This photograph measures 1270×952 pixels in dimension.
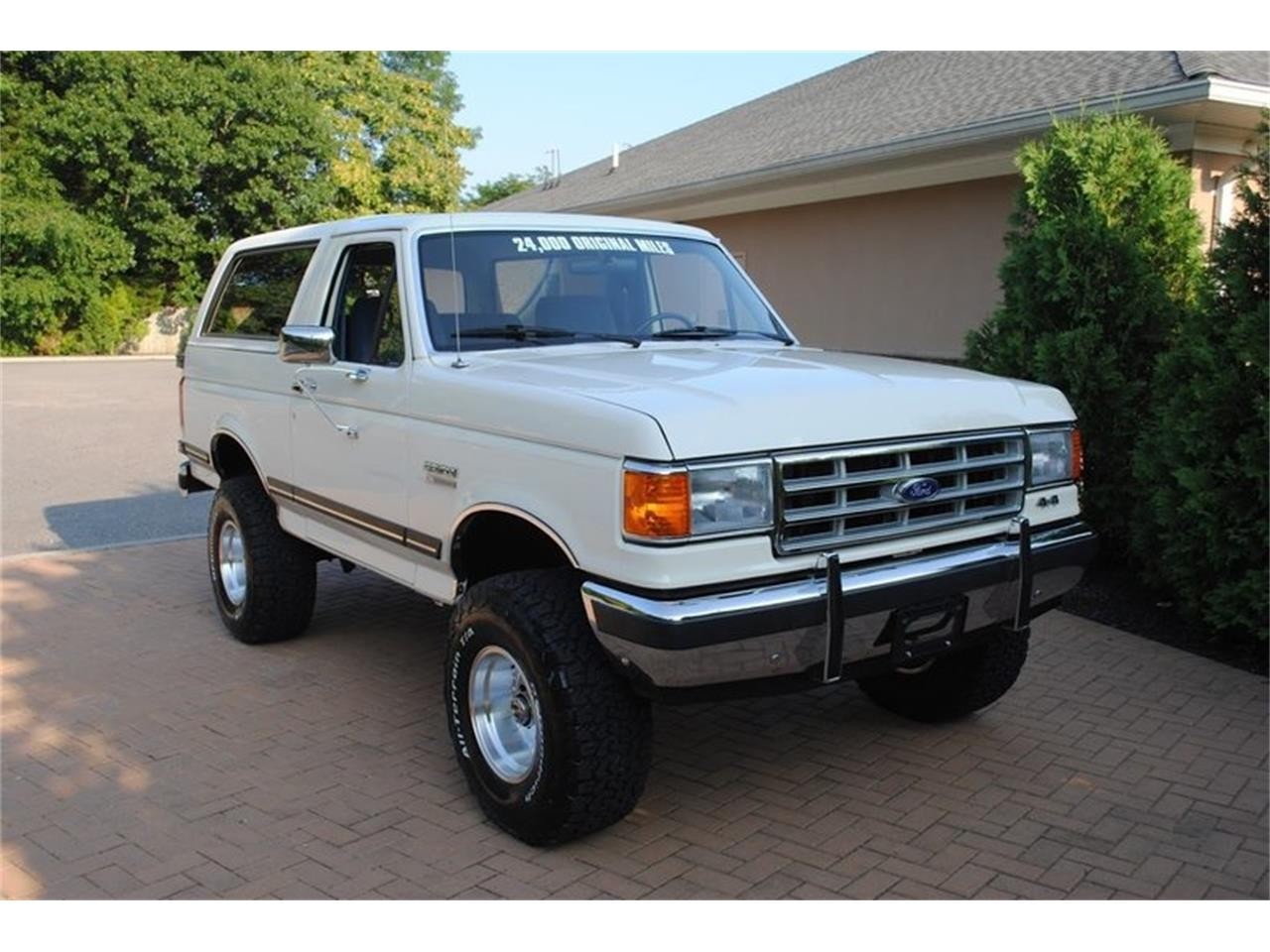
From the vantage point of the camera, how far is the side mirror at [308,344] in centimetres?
466

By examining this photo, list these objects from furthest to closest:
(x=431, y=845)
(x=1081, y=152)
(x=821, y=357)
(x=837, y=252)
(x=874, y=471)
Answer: (x=837, y=252), (x=1081, y=152), (x=821, y=357), (x=431, y=845), (x=874, y=471)

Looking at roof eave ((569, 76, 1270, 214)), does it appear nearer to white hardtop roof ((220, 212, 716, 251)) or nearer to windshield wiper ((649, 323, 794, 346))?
windshield wiper ((649, 323, 794, 346))

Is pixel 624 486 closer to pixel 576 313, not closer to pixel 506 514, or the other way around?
pixel 506 514

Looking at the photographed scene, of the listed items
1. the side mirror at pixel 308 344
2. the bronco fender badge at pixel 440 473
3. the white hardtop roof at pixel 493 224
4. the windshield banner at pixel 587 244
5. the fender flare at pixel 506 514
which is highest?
the white hardtop roof at pixel 493 224

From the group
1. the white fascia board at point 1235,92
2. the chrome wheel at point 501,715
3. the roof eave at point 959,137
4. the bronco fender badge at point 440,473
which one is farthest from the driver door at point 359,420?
the white fascia board at point 1235,92

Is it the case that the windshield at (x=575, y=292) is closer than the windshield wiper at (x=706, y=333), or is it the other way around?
the windshield at (x=575, y=292)

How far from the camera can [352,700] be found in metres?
5.31

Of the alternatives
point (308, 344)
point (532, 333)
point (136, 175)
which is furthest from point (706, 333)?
point (136, 175)

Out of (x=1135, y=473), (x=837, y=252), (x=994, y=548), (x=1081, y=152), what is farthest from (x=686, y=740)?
(x=837, y=252)

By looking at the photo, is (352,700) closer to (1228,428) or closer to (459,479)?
(459,479)

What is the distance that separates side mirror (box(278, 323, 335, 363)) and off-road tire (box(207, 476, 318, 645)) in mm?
1148

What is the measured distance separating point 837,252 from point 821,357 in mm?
8305

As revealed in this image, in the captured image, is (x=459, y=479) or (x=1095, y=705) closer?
(x=459, y=479)

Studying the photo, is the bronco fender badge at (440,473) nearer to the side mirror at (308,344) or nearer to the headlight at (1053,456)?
the side mirror at (308,344)
